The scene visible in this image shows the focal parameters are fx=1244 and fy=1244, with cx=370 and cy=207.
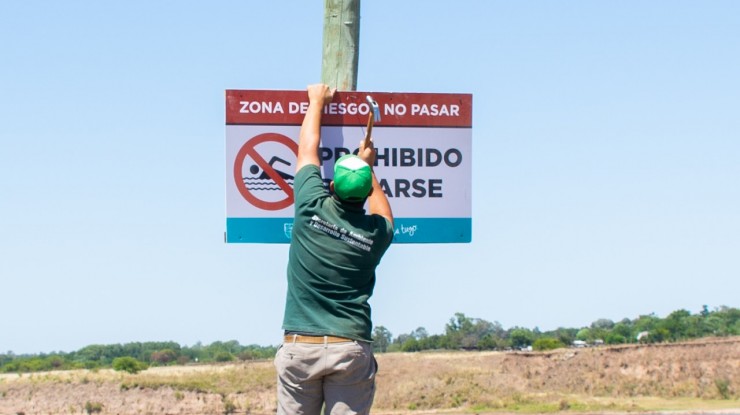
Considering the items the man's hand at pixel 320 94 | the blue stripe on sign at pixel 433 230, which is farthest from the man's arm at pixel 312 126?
the blue stripe on sign at pixel 433 230

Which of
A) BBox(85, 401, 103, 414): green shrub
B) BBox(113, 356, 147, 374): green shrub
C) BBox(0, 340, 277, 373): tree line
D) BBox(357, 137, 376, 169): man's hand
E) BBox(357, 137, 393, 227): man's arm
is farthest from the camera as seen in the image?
BBox(0, 340, 277, 373): tree line

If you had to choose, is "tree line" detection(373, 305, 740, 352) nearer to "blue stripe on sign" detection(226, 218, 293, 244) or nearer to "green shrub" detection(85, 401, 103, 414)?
"green shrub" detection(85, 401, 103, 414)

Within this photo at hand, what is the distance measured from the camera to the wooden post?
24.8 feet

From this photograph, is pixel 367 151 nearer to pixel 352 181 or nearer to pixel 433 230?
pixel 433 230

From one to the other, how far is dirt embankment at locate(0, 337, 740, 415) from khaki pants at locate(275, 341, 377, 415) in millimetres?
30958

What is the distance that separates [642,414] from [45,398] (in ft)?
64.8

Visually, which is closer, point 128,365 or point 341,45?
point 341,45

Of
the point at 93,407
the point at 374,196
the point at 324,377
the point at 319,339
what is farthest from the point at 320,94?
the point at 93,407

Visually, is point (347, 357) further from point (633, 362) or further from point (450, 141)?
point (633, 362)

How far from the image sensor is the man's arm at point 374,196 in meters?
6.68

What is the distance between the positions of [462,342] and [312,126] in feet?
194

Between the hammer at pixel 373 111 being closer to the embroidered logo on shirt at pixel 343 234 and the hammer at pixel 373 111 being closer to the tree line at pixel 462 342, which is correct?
the embroidered logo on shirt at pixel 343 234

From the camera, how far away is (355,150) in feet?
24.3

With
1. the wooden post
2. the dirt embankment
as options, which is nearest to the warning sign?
the wooden post
